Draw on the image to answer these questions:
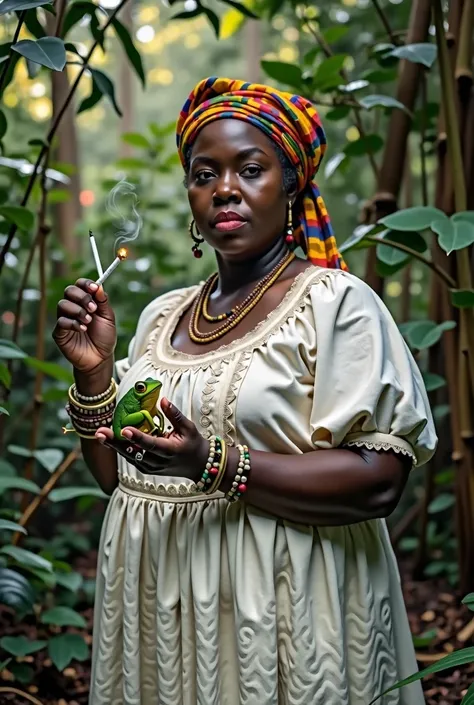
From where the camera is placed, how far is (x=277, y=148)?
141cm

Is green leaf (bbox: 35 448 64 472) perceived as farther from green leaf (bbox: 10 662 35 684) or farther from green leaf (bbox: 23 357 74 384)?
green leaf (bbox: 10 662 35 684)

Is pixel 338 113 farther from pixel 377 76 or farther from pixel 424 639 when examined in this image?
pixel 424 639

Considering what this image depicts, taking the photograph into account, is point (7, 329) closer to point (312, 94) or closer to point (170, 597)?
point (312, 94)

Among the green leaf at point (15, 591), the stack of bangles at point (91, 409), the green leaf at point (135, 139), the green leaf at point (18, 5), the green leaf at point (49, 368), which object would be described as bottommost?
the green leaf at point (15, 591)

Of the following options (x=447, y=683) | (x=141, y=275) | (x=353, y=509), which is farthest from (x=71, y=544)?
(x=353, y=509)

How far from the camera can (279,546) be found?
4.36ft

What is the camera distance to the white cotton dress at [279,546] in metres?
1.29

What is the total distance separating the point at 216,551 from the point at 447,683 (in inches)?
38.2

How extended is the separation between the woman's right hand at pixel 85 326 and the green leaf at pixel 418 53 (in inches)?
36.4

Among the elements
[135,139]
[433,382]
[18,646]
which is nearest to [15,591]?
[18,646]

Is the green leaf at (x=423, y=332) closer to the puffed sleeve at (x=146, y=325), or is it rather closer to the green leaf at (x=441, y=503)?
the puffed sleeve at (x=146, y=325)

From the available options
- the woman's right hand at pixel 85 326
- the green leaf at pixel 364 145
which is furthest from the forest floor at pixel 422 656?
the green leaf at pixel 364 145

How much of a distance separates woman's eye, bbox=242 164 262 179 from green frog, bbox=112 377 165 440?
1.30 feet

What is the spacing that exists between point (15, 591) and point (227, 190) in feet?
3.40
